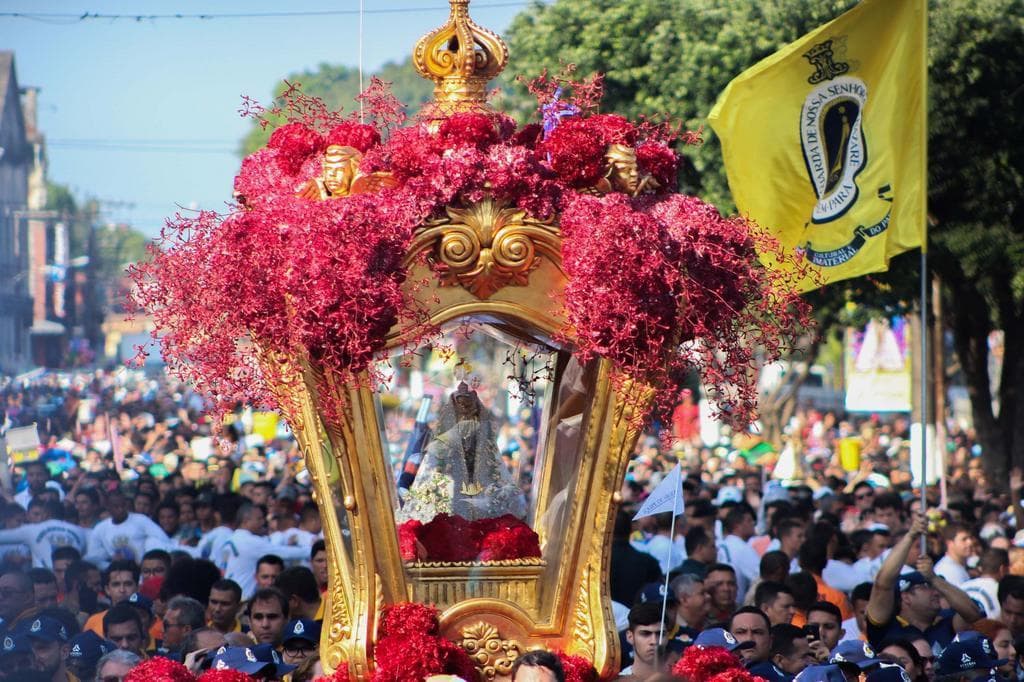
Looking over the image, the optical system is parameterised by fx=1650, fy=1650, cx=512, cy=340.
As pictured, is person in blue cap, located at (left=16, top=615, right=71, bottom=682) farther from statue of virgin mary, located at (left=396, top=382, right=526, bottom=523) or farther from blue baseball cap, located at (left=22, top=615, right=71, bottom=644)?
statue of virgin mary, located at (left=396, top=382, right=526, bottom=523)

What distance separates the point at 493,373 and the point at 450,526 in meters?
0.99

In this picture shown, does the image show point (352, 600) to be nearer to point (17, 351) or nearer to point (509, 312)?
point (509, 312)

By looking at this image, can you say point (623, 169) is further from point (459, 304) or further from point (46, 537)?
point (46, 537)

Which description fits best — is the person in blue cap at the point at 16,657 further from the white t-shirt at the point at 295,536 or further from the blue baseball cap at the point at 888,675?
the white t-shirt at the point at 295,536

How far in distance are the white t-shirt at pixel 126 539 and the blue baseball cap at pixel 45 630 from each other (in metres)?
4.50

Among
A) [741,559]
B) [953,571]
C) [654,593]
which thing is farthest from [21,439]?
[953,571]

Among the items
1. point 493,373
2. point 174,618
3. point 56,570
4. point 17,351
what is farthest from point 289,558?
point 17,351

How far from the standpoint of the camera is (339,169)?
665 cm

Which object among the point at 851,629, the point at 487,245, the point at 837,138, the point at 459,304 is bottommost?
the point at 851,629

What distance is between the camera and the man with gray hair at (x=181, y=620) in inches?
376

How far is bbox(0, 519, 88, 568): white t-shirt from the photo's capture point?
1234 cm

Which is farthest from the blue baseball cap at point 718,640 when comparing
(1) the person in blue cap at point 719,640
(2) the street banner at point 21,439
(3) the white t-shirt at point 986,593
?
(2) the street banner at point 21,439

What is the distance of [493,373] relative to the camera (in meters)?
7.83

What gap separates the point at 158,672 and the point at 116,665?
151cm
